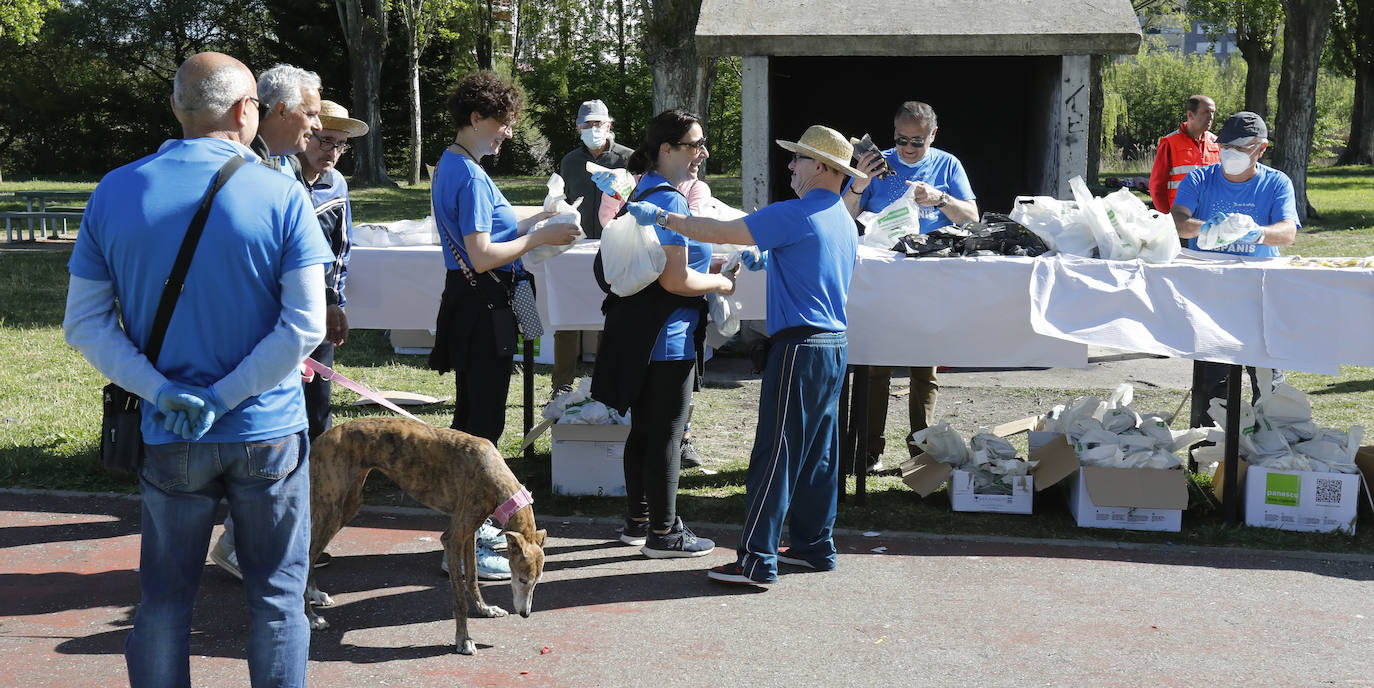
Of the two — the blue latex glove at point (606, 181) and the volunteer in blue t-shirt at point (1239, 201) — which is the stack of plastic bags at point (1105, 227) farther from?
the blue latex glove at point (606, 181)

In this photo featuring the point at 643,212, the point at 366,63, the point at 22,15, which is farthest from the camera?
the point at 366,63

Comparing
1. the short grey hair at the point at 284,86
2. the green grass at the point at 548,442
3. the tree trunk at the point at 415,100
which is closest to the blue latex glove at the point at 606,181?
the short grey hair at the point at 284,86

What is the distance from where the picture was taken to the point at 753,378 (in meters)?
8.70

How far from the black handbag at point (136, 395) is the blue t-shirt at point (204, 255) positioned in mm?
14

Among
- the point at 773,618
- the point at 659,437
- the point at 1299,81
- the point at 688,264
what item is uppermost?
the point at 1299,81

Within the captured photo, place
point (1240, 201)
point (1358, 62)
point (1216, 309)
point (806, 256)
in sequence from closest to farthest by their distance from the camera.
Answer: point (806, 256)
point (1216, 309)
point (1240, 201)
point (1358, 62)

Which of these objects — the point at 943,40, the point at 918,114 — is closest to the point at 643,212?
the point at 918,114

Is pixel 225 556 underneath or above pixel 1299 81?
underneath

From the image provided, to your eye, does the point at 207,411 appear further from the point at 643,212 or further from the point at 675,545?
the point at 675,545

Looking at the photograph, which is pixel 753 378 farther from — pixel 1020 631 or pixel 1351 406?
pixel 1020 631

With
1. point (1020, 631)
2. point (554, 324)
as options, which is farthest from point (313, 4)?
point (1020, 631)

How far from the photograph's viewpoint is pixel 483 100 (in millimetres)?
4410

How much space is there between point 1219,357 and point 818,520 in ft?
6.11

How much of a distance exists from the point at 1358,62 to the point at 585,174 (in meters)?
42.4
